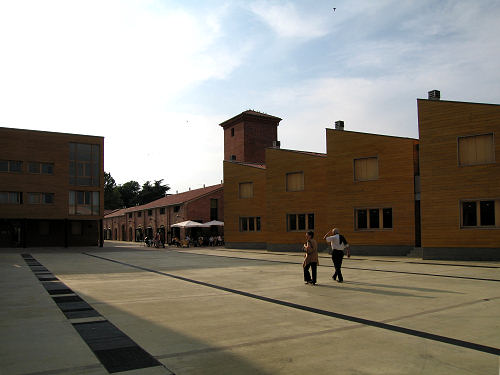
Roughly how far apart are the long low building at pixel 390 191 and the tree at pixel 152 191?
203 feet

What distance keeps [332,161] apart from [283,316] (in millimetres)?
20440

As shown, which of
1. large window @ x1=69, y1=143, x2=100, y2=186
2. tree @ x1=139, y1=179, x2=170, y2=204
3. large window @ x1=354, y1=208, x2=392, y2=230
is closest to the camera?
large window @ x1=354, y1=208, x2=392, y2=230

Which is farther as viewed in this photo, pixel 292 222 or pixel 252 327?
pixel 292 222

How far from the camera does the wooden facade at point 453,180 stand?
20.0 metres

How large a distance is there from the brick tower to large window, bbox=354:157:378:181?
21.6 meters

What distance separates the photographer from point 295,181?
30.7m

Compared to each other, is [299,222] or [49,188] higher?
[49,188]

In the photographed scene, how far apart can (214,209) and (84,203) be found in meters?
13.7

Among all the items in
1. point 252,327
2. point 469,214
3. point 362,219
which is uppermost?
point 469,214

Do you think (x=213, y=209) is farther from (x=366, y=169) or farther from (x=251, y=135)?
(x=366, y=169)

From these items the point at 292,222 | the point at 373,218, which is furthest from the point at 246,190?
the point at 373,218

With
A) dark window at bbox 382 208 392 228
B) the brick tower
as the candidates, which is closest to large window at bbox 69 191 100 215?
the brick tower

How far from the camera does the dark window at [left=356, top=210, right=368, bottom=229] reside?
2584cm

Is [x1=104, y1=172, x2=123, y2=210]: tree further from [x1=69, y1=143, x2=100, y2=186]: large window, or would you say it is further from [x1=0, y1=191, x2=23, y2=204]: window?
[x1=0, y1=191, x2=23, y2=204]: window
